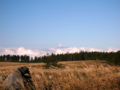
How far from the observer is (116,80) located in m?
4.45

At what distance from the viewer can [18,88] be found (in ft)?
17.2

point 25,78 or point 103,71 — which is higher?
point 103,71

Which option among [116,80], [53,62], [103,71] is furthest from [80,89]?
[53,62]

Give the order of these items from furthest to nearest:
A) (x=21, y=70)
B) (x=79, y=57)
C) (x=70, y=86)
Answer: (x=79, y=57) → (x=21, y=70) → (x=70, y=86)

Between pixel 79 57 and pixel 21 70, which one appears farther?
pixel 79 57

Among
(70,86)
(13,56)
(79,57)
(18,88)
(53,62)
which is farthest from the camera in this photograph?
(13,56)

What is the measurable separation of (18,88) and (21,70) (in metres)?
0.92

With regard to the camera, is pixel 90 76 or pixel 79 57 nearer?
pixel 90 76

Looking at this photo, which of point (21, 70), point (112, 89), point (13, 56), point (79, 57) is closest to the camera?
point (112, 89)

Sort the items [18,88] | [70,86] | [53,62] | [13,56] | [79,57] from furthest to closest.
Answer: [13,56] < [79,57] < [53,62] < [18,88] < [70,86]

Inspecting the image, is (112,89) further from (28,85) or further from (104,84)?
(28,85)

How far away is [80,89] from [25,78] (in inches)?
118

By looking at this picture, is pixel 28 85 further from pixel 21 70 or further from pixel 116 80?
pixel 116 80

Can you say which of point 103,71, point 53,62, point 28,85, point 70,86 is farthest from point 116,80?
point 53,62
